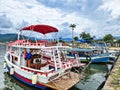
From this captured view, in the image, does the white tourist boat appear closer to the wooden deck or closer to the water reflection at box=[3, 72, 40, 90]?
the wooden deck

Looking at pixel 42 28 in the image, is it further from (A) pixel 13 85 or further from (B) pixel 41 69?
(A) pixel 13 85

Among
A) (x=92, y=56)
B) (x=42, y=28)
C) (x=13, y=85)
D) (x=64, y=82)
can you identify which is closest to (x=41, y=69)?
(x=64, y=82)

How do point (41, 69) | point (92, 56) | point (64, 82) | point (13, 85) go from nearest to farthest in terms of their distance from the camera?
point (64, 82)
point (41, 69)
point (13, 85)
point (92, 56)

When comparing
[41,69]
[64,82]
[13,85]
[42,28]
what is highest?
[42,28]

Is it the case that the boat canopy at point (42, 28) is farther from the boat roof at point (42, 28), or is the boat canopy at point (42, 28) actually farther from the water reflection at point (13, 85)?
the water reflection at point (13, 85)

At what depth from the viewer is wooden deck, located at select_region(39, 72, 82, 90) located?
14.7m

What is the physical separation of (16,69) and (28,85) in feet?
7.98

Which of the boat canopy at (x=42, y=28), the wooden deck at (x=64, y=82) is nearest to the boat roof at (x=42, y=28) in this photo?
the boat canopy at (x=42, y=28)

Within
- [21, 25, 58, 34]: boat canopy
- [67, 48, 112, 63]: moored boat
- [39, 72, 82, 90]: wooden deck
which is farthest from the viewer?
[67, 48, 112, 63]: moored boat

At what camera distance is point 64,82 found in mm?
15914

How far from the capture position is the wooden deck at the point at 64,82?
48.2 ft

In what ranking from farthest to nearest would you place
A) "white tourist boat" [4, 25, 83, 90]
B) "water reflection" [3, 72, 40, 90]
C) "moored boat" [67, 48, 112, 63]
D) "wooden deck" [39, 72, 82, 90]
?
"moored boat" [67, 48, 112, 63]
"water reflection" [3, 72, 40, 90]
"white tourist boat" [4, 25, 83, 90]
"wooden deck" [39, 72, 82, 90]

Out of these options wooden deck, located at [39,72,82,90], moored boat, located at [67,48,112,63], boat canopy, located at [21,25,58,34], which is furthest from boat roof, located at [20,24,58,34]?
moored boat, located at [67,48,112,63]

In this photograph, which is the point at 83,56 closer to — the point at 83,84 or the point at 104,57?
the point at 104,57
